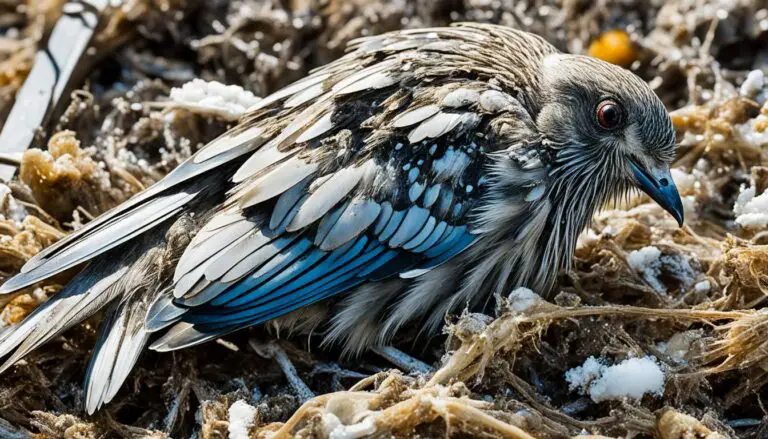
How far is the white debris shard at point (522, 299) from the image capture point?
333 cm

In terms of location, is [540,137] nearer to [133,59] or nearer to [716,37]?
[716,37]

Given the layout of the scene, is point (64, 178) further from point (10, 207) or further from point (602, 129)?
point (602, 129)

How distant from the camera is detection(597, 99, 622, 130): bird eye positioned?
3684 mm

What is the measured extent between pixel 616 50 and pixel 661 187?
5.28 ft

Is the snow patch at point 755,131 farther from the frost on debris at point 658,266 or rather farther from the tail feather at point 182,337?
the tail feather at point 182,337

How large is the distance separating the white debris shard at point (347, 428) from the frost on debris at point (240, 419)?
0.37 m

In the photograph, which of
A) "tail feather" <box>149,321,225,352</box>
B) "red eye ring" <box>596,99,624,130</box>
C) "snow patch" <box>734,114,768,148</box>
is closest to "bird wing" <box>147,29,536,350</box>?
"tail feather" <box>149,321,225,352</box>

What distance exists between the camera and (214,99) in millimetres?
4312

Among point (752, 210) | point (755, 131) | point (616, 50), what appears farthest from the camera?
point (616, 50)

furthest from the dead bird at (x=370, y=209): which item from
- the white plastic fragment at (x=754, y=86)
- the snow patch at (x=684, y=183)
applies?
the white plastic fragment at (x=754, y=86)

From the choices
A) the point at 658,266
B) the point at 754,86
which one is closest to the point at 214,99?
the point at 658,266

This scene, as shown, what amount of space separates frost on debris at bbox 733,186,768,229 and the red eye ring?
0.67 m

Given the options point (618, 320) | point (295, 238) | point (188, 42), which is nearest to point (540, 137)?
point (618, 320)

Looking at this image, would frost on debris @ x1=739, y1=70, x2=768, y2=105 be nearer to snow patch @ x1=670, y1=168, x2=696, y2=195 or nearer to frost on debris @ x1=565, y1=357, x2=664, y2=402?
snow patch @ x1=670, y1=168, x2=696, y2=195
